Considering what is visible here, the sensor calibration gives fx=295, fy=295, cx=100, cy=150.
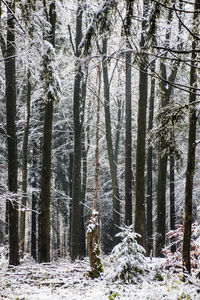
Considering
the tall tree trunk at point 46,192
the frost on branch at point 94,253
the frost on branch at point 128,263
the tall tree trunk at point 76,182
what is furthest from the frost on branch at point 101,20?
the tall tree trunk at point 76,182

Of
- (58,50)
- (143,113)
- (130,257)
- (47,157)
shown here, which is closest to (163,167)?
(143,113)

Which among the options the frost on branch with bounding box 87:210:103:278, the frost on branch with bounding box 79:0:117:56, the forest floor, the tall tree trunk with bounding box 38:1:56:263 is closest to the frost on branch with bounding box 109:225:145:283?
the forest floor

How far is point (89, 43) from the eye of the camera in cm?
612

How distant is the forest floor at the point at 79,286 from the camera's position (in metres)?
5.39

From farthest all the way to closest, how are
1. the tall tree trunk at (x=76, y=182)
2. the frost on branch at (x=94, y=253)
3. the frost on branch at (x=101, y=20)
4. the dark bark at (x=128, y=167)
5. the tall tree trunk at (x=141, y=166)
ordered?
the dark bark at (x=128, y=167), the tall tree trunk at (x=76, y=182), the tall tree trunk at (x=141, y=166), the frost on branch at (x=94, y=253), the frost on branch at (x=101, y=20)

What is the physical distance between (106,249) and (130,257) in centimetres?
1967

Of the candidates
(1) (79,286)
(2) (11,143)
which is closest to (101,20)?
(2) (11,143)

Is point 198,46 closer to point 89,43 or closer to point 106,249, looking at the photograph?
point 89,43

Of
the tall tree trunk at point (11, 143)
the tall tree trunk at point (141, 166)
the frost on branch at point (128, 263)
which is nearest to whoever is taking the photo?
the frost on branch at point (128, 263)

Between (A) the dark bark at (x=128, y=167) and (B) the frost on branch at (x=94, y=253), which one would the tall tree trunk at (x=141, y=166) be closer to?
(B) the frost on branch at (x=94, y=253)

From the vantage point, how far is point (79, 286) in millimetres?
6465

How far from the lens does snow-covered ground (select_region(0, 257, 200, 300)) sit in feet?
17.7

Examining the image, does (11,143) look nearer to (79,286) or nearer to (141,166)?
(141,166)

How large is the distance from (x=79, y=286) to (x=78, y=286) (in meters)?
0.02
